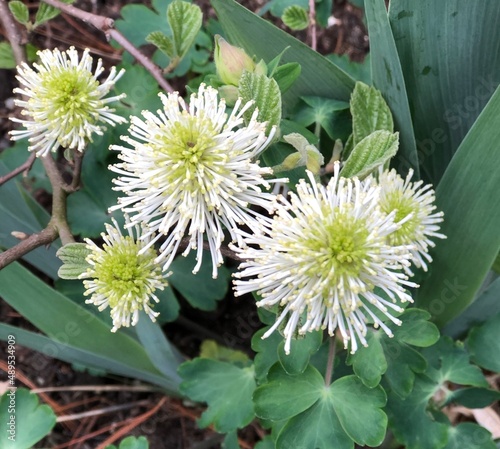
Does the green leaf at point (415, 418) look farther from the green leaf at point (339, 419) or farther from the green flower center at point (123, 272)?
the green flower center at point (123, 272)

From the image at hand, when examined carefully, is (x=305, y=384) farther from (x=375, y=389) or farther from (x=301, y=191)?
(x=301, y=191)

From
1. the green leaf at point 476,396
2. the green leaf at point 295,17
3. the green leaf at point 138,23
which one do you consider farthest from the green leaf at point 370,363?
the green leaf at point 138,23

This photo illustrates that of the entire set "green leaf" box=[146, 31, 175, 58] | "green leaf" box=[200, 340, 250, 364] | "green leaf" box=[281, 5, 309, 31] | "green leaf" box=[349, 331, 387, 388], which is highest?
"green leaf" box=[281, 5, 309, 31]

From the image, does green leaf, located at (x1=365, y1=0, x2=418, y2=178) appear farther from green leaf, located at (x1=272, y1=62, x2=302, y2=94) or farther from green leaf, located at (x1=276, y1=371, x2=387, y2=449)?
green leaf, located at (x1=276, y1=371, x2=387, y2=449)

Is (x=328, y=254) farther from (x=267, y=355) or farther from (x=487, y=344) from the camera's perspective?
(x=487, y=344)

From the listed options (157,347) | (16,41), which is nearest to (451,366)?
(157,347)

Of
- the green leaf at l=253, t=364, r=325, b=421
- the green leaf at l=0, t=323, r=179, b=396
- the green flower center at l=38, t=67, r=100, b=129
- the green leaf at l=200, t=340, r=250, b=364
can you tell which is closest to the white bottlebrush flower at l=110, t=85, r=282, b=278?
the green flower center at l=38, t=67, r=100, b=129
